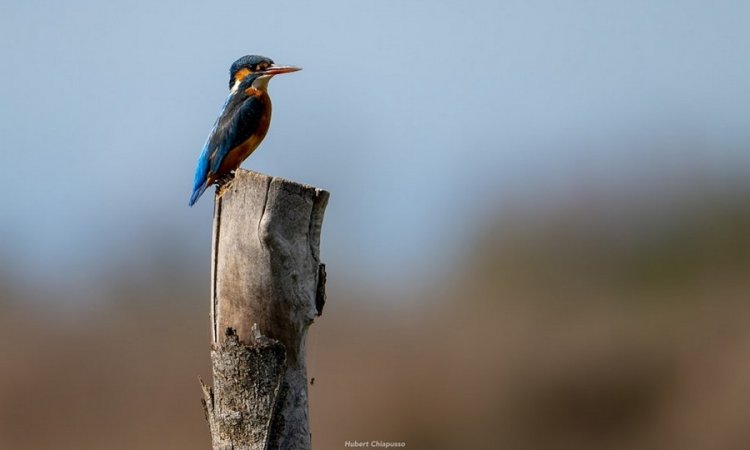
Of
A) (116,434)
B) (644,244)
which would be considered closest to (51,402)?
(116,434)

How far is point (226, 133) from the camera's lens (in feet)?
26.3

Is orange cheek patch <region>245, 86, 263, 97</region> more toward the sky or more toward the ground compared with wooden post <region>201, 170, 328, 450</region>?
more toward the sky

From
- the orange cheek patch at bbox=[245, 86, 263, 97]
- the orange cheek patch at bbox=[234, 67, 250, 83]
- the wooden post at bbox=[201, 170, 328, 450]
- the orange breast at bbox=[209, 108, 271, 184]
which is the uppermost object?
the orange cheek patch at bbox=[234, 67, 250, 83]

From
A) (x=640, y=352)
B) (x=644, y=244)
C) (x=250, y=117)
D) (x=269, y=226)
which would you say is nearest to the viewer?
(x=269, y=226)

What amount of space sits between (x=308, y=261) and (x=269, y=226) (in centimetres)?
26

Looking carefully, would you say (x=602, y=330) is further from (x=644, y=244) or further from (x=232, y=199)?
(x=232, y=199)

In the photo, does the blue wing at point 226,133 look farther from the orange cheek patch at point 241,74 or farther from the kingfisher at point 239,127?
the orange cheek patch at point 241,74

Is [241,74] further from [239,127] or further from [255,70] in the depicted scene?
[239,127]

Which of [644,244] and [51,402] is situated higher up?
[644,244]

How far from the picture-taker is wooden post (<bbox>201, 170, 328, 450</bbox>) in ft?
16.6

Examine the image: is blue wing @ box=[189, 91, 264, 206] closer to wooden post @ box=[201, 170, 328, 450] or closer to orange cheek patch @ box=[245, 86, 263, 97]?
orange cheek patch @ box=[245, 86, 263, 97]

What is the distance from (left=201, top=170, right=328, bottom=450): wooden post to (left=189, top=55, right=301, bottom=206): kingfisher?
2.31 m

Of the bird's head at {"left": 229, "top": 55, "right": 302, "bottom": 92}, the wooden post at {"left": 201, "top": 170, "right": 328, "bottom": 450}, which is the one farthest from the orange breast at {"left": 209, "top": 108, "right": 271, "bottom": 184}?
the wooden post at {"left": 201, "top": 170, "right": 328, "bottom": 450}

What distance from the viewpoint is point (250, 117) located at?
26.8 ft
